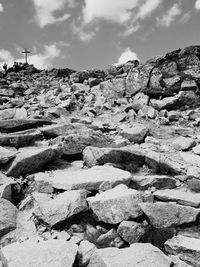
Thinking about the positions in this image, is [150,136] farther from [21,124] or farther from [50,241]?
[50,241]

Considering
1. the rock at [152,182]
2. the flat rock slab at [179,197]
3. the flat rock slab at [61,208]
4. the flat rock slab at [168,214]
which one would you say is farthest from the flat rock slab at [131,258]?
the rock at [152,182]

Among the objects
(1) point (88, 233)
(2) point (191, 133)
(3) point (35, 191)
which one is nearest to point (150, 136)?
(2) point (191, 133)

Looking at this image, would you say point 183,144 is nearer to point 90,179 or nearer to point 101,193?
point 90,179

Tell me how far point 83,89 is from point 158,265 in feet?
64.5

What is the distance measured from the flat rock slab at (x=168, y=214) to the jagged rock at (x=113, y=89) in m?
14.1

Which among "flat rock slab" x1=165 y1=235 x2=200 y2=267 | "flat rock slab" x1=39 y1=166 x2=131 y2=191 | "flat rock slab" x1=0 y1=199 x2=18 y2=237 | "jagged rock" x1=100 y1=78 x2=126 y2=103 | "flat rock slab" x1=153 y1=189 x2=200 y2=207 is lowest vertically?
"flat rock slab" x1=165 y1=235 x2=200 y2=267

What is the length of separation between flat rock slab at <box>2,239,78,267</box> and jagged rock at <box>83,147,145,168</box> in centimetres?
431

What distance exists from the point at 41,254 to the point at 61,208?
1573 mm

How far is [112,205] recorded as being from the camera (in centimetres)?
682

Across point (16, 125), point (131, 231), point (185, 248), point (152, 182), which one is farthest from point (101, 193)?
point (16, 125)

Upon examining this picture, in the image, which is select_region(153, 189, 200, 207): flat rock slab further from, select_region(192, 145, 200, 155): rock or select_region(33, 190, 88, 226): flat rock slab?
select_region(192, 145, 200, 155): rock

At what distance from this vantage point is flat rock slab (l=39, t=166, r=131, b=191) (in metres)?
7.98

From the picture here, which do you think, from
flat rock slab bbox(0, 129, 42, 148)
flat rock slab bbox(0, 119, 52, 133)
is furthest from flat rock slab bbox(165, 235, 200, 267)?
flat rock slab bbox(0, 119, 52, 133)

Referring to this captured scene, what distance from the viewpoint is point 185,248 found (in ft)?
19.0
